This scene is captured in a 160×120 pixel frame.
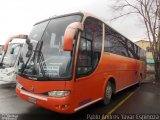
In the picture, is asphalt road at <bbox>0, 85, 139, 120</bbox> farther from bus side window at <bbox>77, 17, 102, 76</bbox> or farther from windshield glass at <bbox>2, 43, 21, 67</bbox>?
windshield glass at <bbox>2, 43, 21, 67</bbox>

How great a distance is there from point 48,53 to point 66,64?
0.76 metres

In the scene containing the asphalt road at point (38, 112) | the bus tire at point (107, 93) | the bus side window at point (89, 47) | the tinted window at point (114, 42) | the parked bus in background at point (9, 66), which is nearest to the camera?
the bus side window at point (89, 47)

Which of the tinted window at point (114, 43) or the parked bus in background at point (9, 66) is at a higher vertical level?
the tinted window at point (114, 43)

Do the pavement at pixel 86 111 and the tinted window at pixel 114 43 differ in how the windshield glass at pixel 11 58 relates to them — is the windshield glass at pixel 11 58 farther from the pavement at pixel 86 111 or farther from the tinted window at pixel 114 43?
the tinted window at pixel 114 43

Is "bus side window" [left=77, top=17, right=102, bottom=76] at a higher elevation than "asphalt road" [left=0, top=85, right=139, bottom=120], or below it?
higher

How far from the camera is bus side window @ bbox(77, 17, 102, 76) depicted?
19.4ft

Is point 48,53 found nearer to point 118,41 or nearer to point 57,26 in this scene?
point 57,26

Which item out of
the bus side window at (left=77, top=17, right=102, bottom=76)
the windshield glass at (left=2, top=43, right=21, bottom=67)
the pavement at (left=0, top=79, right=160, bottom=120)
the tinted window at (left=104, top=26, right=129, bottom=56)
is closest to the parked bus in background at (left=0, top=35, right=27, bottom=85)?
the windshield glass at (left=2, top=43, right=21, bottom=67)

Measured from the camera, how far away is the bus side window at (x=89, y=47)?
19.4 feet

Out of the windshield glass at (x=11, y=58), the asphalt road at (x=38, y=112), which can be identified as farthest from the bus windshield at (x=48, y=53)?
the windshield glass at (x=11, y=58)

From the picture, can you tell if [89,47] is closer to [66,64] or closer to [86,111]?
[66,64]

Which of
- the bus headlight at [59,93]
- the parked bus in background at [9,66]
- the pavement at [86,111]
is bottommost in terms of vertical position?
the pavement at [86,111]

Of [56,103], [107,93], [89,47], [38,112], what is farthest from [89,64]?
[38,112]

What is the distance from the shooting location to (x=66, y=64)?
5.50m
